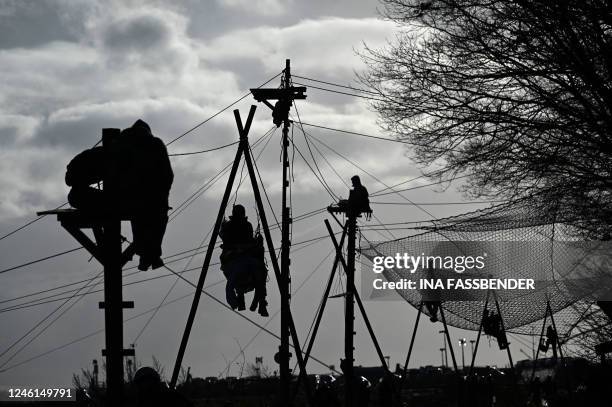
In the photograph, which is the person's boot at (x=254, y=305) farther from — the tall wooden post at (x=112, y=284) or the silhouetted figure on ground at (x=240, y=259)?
the tall wooden post at (x=112, y=284)

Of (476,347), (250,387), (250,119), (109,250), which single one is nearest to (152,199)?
(109,250)

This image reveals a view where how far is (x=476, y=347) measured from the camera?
2400 centimetres

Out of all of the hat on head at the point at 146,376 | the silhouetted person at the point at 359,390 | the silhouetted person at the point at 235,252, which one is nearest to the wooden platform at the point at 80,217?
the hat on head at the point at 146,376

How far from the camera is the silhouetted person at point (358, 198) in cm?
2094

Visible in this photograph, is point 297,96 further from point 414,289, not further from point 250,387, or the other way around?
point 250,387

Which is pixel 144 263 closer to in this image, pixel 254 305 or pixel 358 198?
pixel 254 305

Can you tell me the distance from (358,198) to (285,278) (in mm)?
2991

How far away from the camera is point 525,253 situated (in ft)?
53.8

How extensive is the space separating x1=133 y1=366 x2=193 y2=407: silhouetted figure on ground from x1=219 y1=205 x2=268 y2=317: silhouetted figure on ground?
271 inches

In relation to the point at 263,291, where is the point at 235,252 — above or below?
above

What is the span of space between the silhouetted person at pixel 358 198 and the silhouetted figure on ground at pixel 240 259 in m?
5.84

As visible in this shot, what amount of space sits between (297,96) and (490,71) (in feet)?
20.1

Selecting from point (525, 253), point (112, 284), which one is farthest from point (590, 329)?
point (112, 284)

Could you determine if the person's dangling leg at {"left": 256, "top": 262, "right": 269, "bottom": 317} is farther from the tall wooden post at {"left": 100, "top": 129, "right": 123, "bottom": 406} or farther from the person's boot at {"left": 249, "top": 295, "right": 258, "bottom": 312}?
the tall wooden post at {"left": 100, "top": 129, "right": 123, "bottom": 406}
